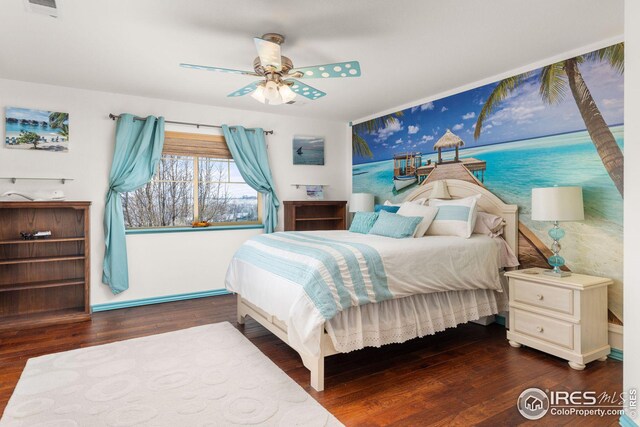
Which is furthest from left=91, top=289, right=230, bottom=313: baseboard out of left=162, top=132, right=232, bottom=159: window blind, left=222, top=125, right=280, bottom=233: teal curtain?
left=162, top=132, right=232, bottom=159: window blind

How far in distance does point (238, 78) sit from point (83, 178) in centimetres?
209

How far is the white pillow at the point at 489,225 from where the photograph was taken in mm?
3521

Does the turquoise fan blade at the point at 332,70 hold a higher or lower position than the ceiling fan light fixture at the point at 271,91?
higher

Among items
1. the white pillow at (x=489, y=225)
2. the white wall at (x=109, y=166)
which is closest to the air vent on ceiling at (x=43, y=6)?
the white wall at (x=109, y=166)

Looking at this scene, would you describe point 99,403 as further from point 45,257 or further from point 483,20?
point 483,20

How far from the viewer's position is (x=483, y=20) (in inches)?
102

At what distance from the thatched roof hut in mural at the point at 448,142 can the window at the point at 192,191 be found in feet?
8.41

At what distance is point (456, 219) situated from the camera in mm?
3451

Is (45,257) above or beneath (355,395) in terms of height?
above

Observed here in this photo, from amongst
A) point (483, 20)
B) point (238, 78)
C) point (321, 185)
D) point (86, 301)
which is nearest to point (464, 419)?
point (483, 20)

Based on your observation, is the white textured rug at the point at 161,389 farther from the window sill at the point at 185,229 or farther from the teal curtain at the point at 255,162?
the teal curtain at the point at 255,162

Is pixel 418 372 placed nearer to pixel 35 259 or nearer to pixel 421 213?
pixel 421 213

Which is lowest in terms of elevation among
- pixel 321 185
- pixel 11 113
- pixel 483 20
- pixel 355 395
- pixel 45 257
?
pixel 355 395

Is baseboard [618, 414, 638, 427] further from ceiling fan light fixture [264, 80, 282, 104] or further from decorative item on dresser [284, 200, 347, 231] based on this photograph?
decorative item on dresser [284, 200, 347, 231]
